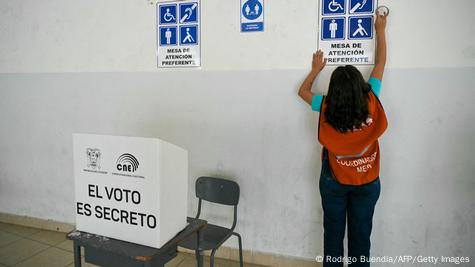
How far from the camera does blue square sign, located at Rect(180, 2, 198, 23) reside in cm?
231

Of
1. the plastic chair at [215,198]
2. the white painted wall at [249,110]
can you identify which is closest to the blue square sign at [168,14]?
the white painted wall at [249,110]

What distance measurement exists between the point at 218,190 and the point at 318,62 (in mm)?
1050

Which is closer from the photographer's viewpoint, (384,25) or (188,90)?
(384,25)

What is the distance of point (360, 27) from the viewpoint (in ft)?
6.55

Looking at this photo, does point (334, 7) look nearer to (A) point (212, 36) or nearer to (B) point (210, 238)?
(A) point (212, 36)

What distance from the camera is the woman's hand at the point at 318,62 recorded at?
206 cm

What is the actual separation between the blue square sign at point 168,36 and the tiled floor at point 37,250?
1591mm

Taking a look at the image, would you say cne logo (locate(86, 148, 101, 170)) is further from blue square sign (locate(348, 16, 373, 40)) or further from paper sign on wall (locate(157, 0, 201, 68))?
blue square sign (locate(348, 16, 373, 40))

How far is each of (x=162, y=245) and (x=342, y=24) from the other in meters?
1.62

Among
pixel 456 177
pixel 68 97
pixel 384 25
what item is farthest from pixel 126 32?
pixel 456 177

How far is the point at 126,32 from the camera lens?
249 centimetres

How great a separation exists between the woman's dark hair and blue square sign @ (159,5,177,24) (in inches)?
51.0

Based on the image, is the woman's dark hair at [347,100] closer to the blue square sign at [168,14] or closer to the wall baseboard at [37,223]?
the blue square sign at [168,14]

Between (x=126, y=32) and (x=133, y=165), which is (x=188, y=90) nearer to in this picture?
(x=126, y=32)
